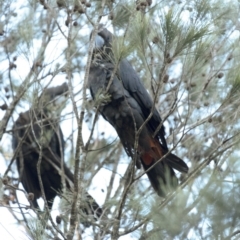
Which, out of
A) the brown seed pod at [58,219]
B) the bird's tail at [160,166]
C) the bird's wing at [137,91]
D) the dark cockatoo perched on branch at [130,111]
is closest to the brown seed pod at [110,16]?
the dark cockatoo perched on branch at [130,111]

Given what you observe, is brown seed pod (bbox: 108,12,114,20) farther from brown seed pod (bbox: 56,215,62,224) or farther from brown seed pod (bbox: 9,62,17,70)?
brown seed pod (bbox: 56,215,62,224)

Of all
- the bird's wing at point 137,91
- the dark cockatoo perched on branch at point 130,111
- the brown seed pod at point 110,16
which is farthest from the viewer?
the bird's wing at point 137,91

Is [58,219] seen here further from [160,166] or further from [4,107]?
[4,107]

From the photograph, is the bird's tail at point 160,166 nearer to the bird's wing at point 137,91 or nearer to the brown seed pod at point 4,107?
the bird's wing at point 137,91

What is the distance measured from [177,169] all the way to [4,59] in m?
1.44

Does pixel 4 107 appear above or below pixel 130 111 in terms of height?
above

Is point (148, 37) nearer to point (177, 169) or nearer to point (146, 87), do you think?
point (177, 169)

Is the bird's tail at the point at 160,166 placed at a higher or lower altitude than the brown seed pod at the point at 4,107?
lower

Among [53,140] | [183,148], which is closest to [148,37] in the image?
[183,148]

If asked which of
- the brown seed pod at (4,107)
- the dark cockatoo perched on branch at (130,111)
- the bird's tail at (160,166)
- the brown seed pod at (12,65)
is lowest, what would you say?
the bird's tail at (160,166)

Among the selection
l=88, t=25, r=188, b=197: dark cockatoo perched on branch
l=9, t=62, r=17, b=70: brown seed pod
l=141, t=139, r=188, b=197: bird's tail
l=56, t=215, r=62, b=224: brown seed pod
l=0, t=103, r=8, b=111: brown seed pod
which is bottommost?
l=56, t=215, r=62, b=224: brown seed pod

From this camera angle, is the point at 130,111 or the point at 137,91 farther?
the point at 137,91

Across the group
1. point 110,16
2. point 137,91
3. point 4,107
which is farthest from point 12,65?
point 110,16

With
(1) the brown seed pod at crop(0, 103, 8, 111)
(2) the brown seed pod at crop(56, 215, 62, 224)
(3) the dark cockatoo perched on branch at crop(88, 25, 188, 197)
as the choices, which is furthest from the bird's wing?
(2) the brown seed pod at crop(56, 215, 62, 224)
